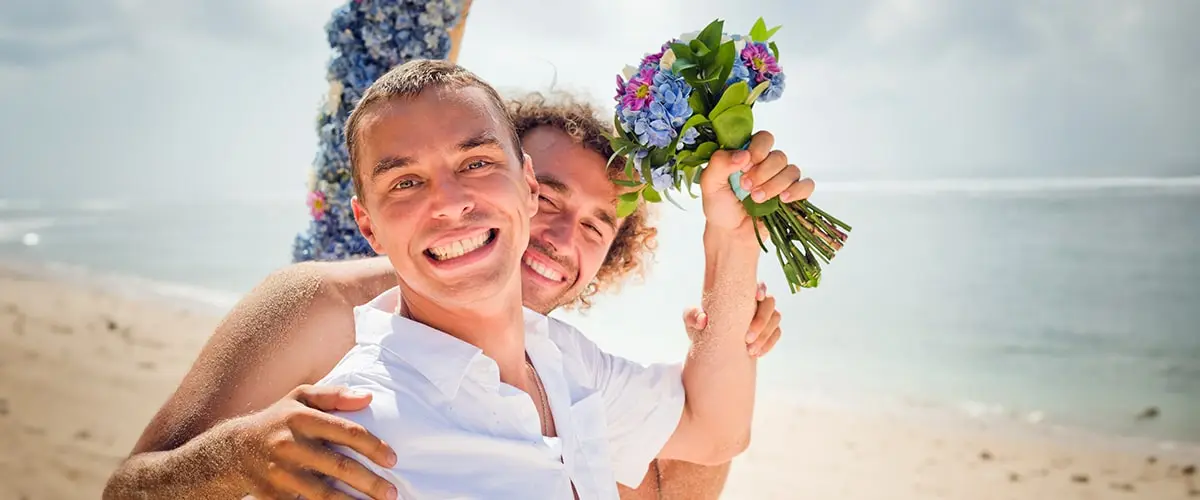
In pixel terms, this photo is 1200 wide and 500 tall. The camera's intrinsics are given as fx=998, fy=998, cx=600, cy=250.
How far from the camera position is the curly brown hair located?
139 inches

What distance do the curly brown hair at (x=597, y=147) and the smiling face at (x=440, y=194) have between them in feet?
3.43

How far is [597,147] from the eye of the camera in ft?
11.5

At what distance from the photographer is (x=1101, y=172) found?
114 ft

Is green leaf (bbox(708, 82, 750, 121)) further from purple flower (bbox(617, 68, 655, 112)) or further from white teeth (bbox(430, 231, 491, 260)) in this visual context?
white teeth (bbox(430, 231, 491, 260))

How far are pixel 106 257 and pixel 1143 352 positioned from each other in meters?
20.2

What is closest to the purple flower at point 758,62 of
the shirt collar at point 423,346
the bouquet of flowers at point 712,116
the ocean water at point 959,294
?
the bouquet of flowers at point 712,116

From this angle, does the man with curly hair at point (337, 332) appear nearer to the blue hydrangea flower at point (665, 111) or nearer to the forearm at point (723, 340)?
the forearm at point (723, 340)

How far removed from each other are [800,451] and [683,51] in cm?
661

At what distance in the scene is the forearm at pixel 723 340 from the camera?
2.83 meters

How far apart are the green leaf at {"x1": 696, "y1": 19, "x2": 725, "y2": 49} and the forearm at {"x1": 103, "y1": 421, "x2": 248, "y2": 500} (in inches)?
61.7

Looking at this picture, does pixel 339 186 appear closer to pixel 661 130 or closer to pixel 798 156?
pixel 661 130

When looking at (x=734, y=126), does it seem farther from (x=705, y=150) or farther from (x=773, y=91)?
(x=773, y=91)

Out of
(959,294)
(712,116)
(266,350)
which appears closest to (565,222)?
(712,116)

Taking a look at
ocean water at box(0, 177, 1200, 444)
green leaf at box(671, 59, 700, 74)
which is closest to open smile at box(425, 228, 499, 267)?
green leaf at box(671, 59, 700, 74)
